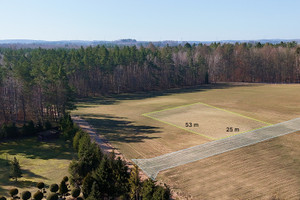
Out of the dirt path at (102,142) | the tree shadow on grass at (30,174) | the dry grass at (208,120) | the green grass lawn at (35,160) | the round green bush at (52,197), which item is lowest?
the tree shadow on grass at (30,174)

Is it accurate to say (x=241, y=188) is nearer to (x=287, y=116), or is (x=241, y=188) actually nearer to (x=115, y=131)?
(x=115, y=131)

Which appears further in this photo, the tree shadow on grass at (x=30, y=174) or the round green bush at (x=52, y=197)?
the tree shadow on grass at (x=30, y=174)

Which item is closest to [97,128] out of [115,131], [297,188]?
[115,131]

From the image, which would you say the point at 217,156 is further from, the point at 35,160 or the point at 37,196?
the point at 35,160

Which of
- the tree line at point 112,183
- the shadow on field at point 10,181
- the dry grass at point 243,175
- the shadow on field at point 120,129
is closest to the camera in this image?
the tree line at point 112,183

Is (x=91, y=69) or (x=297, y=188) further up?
(x=91, y=69)

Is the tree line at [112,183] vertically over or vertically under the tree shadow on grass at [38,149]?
over

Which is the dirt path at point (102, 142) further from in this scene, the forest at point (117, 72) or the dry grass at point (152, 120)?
the forest at point (117, 72)

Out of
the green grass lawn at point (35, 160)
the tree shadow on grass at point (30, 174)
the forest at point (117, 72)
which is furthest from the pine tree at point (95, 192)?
the forest at point (117, 72)
